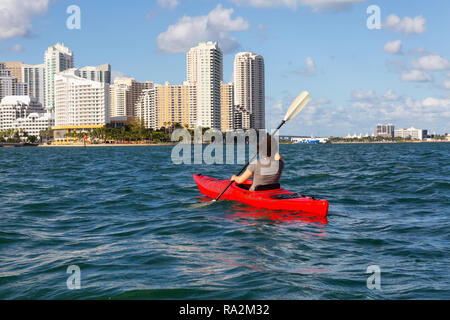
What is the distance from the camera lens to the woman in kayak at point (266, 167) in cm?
1013

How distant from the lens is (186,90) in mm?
177000

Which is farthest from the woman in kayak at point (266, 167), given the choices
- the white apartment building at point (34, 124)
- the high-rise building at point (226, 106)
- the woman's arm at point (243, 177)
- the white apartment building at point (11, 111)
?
the white apartment building at point (11, 111)

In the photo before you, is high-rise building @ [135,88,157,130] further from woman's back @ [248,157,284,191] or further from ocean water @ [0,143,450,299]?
woman's back @ [248,157,284,191]

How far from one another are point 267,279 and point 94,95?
6681 inches

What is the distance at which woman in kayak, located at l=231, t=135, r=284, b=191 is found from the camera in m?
10.1

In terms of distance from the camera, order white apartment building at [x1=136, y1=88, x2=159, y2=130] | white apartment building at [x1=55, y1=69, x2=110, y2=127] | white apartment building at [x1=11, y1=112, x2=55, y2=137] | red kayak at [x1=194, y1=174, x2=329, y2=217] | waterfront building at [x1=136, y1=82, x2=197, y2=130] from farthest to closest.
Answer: white apartment building at [x1=136, y1=88, x2=159, y2=130] < white apartment building at [x1=11, y1=112, x2=55, y2=137] < waterfront building at [x1=136, y1=82, x2=197, y2=130] < white apartment building at [x1=55, y1=69, x2=110, y2=127] < red kayak at [x1=194, y1=174, x2=329, y2=217]

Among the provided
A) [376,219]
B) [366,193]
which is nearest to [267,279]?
[376,219]

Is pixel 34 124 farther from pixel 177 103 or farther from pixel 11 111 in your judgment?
pixel 177 103

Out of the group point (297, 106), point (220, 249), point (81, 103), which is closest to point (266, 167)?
point (297, 106)

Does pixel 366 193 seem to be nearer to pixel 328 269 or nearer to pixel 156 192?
pixel 156 192

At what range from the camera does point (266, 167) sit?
33.7 feet

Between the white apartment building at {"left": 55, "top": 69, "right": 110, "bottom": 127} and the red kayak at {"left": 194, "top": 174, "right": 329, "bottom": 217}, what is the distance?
158m

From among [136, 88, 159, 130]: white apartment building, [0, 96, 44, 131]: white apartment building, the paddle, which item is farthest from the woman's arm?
[0, 96, 44, 131]: white apartment building
